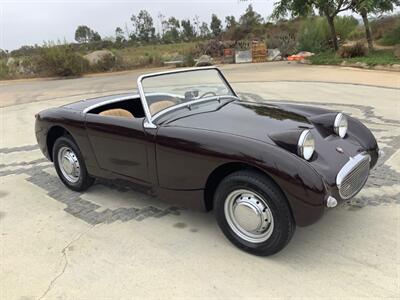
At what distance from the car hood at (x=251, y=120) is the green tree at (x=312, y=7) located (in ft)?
53.3

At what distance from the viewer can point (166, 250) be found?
3295 mm

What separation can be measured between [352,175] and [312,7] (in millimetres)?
18379

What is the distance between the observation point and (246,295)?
8.79ft

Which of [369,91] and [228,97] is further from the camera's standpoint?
[369,91]

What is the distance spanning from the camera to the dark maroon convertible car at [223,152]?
288 cm

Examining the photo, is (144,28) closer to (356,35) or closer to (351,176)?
(356,35)

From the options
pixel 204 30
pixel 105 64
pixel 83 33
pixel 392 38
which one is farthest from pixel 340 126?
pixel 83 33

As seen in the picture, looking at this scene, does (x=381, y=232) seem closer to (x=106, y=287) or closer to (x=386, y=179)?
(x=386, y=179)

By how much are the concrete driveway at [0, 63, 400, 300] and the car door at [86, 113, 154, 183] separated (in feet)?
1.48

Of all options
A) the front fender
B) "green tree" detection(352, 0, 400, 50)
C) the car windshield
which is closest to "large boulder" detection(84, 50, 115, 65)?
"green tree" detection(352, 0, 400, 50)

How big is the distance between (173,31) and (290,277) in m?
49.4

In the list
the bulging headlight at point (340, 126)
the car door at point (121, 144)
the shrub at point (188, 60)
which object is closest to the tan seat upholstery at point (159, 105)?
the car door at point (121, 144)

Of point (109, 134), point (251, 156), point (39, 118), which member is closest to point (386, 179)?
point (251, 156)

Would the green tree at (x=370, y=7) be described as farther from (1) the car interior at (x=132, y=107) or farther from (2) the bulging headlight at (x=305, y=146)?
(2) the bulging headlight at (x=305, y=146)
